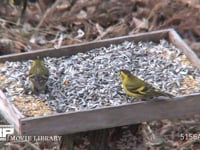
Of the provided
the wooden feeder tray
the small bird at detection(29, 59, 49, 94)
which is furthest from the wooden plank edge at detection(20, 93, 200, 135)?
the small bird at detection(29, 59, 49, 94)

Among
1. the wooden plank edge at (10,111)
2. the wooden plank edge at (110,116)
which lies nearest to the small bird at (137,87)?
the wooden plank edge at (110,116)

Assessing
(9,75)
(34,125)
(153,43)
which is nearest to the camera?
(34,125)

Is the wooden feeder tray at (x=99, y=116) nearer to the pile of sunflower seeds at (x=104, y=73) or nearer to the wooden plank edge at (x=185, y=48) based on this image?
the pile of sunflower seeds at (x=104, y=73)

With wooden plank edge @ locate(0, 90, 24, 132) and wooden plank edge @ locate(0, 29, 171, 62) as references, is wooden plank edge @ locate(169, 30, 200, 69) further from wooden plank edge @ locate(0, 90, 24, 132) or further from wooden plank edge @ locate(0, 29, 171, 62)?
wooden plank edge @ locate(0, 90, 24, 132)

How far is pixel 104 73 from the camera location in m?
4.60

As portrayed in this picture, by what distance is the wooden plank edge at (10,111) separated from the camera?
402 centimetres

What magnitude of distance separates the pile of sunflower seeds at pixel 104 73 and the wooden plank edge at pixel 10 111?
0.08 m

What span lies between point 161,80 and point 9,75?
914 mm

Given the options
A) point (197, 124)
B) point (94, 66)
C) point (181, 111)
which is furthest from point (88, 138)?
point (197, 124)

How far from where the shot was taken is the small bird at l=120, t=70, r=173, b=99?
13.5 ft

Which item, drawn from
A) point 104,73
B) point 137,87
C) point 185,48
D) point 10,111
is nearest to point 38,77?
point 10,111

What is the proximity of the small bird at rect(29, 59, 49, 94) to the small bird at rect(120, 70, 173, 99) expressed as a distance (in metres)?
0.45

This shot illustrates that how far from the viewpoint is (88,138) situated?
184 inches

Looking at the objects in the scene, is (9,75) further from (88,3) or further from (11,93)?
(88,3)
